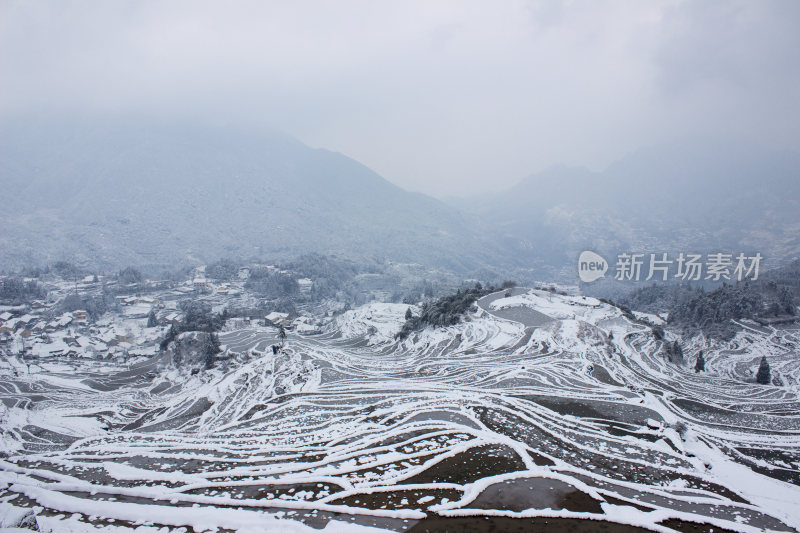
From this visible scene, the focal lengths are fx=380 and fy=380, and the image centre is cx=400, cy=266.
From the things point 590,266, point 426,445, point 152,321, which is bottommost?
point 152,321

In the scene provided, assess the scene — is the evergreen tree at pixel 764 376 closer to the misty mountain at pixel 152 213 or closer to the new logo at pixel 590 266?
the new logo at pixel 590 266

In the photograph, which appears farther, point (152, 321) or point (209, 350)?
point (152, 321)

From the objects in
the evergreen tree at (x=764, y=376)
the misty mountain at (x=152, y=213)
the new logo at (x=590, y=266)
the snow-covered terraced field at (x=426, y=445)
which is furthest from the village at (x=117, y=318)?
the evergreen tree at (x=764, y=376)

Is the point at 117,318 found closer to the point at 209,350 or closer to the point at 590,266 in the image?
the point at 209,350

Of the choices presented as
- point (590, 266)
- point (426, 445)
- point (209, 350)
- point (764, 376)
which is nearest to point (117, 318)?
point (209, 350)

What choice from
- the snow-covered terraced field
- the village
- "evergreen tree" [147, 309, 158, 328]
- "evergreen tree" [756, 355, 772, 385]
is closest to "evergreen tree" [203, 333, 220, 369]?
the snow-covered terraced field
